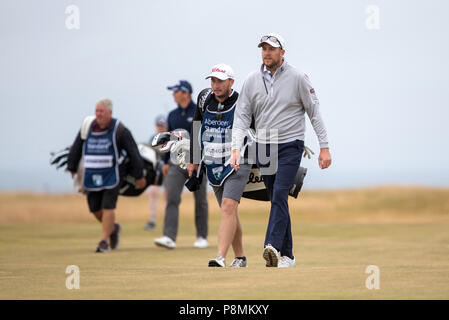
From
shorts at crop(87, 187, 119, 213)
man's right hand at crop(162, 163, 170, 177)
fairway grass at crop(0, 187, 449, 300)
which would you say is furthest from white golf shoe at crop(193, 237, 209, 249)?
shorts at crop(87, 187, 119, 213)

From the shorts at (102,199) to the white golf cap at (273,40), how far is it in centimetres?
547

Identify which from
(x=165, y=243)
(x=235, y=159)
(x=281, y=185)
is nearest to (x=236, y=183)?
(x=235, y=159)

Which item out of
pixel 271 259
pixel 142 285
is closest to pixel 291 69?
pixel 271 259

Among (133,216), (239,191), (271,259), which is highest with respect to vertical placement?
(239,191)

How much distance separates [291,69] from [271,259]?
1965mm

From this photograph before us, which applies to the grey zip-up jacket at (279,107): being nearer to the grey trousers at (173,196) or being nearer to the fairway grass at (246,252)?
the fairway grass at (246,252)

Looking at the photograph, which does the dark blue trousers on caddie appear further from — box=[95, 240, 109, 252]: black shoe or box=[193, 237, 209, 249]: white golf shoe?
box=[193, 237, 209, 249]: white golf shoe

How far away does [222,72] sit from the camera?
32.9ft

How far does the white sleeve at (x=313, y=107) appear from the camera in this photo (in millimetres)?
9578

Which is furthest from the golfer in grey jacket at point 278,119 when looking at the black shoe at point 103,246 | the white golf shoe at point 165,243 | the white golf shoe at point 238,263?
the white golf shoe at point 165,243

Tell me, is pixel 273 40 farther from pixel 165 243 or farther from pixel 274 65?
pixel 165 243

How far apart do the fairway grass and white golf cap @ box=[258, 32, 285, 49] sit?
2.28m
